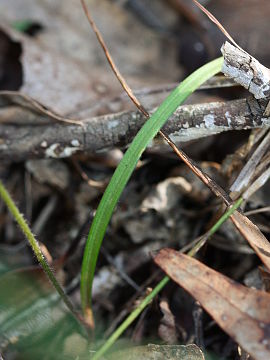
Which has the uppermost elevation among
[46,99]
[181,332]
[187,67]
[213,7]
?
[46,99]

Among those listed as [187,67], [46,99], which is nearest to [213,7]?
[187,67]

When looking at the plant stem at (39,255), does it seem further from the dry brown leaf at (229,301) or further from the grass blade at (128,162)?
the dry brown leaf at (229,301)

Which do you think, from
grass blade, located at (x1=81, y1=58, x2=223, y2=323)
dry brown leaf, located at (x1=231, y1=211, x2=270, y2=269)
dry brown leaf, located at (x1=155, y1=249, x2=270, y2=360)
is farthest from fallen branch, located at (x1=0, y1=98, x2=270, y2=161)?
dry brown leaf, located at (x1=155, y1=249, x2=270, y2=360)

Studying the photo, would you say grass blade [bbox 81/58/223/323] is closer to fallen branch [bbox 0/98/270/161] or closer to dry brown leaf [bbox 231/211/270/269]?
fallen branch [bbox 0/98/270/161]

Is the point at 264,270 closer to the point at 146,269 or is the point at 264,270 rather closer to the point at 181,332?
the point at 181,332

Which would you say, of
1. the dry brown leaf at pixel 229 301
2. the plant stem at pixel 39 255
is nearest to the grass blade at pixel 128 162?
the plant stem at pixel 39 255

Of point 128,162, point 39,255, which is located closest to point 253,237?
point 128,162
